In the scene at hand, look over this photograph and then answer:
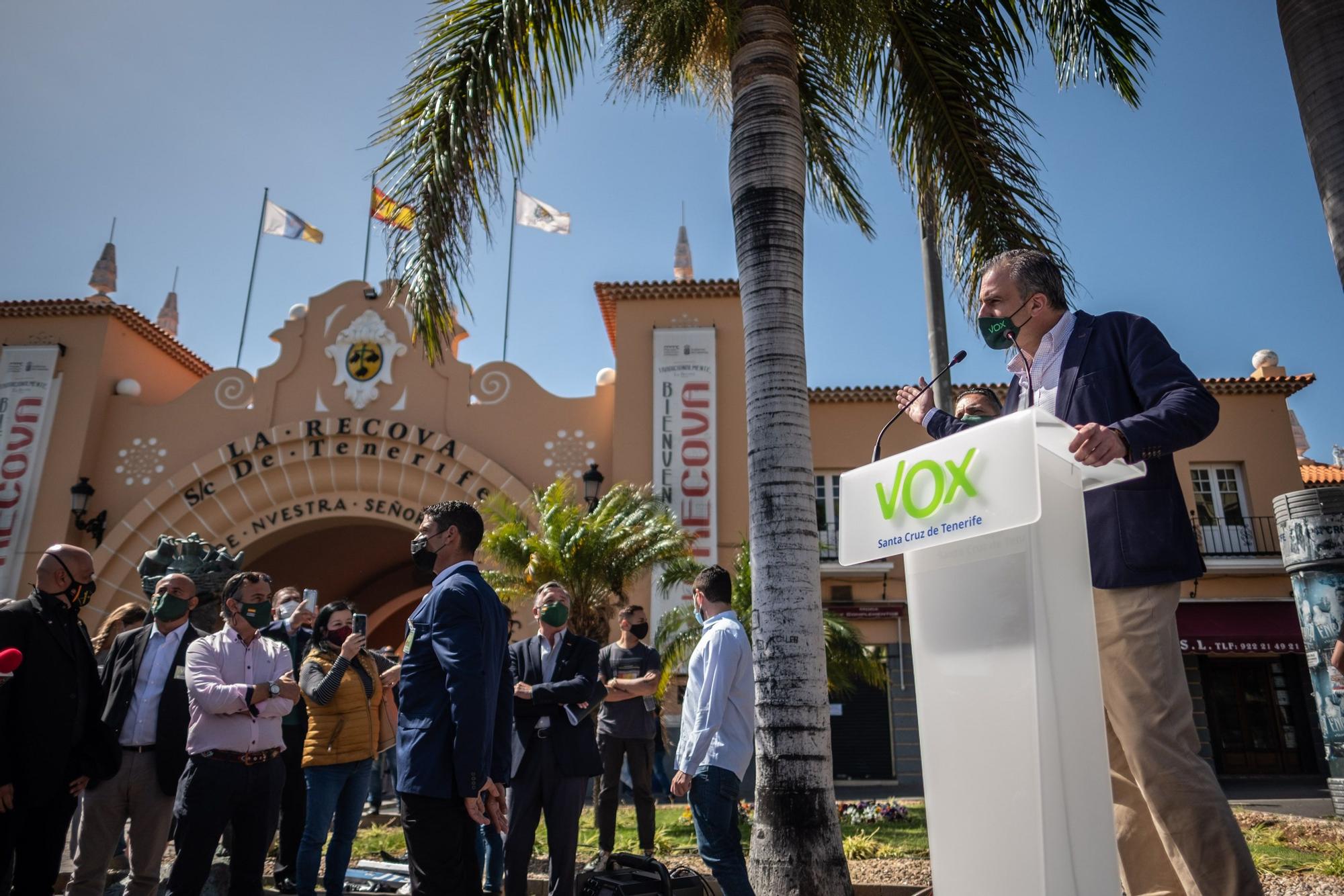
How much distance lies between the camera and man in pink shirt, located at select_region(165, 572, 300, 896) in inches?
177

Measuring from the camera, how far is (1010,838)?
212cm

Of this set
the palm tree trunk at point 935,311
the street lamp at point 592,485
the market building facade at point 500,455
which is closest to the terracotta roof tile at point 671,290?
the market building facade at point 500,455

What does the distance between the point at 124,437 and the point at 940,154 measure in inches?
700

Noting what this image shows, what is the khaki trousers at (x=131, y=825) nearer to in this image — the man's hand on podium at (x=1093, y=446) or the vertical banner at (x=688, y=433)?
the man's hand on podium at (x=1093, y=446)

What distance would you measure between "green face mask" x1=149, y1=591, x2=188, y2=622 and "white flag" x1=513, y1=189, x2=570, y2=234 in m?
15.8

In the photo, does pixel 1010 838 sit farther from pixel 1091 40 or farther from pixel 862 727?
pixel 862 727

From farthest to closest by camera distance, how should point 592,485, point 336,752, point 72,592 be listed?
1. point 592,485
2. point 336,752
3. point 72,592

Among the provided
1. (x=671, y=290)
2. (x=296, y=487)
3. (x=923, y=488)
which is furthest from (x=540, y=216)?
(x=923, y=488)

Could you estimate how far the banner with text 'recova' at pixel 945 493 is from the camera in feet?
7.02

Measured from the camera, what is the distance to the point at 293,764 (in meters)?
6.92

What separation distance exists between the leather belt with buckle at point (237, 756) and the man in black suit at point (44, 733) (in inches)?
32.0

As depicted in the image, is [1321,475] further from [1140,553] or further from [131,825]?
[131,825]

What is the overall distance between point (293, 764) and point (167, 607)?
2.08m

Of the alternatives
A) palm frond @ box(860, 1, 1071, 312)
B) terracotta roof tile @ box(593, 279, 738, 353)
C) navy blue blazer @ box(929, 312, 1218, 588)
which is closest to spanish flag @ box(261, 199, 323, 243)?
terracotta roof tile @ box(593, 279, 738, 353)
